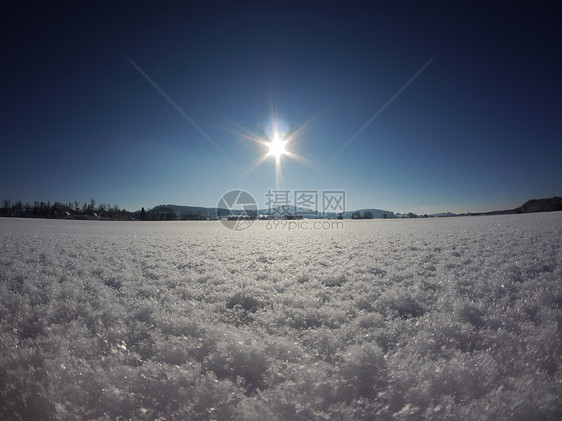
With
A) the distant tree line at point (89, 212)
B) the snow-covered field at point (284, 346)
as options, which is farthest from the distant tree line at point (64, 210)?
the snow-covered field at point (284, 346)

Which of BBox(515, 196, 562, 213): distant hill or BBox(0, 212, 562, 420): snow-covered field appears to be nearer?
BBox(0, 212, 562, 420): snow-covered field

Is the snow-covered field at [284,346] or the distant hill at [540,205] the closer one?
the snow-covered field at [284,346]

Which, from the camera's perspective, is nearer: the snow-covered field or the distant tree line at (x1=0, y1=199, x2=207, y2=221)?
the snow-covered field

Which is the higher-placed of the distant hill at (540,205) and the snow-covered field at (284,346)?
the distant hill at (540,205)

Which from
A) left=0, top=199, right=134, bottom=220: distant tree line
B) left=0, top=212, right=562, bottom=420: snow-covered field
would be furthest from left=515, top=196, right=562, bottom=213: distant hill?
left=0, top=199, right=134, bottom=220: distant tree line

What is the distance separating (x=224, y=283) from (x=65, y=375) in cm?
212

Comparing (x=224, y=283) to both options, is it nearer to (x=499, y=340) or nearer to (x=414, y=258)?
(x=499, y=340)

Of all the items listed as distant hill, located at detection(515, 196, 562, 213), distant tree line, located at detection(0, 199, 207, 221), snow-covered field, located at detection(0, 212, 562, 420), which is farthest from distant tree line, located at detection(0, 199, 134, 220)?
distant hill, located at detection(515, 196, 562, 213)

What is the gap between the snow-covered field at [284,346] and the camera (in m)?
1.35

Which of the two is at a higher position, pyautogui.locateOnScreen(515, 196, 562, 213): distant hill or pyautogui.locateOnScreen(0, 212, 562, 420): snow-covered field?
pyautogui.locateOnScreen(515, 196, 562, 213): distant hill

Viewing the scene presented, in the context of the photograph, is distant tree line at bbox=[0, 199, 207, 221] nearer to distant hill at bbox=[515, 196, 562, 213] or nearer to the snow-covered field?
the snow-covered field

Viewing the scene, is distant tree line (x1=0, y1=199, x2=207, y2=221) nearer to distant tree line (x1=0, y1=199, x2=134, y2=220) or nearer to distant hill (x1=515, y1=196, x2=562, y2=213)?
distant tree line (x1=0, y1=199, x2=134, y2=220)

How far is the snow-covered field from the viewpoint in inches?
53.1

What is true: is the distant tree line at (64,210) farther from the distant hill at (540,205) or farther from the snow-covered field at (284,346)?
the distant hill at (540,205)
